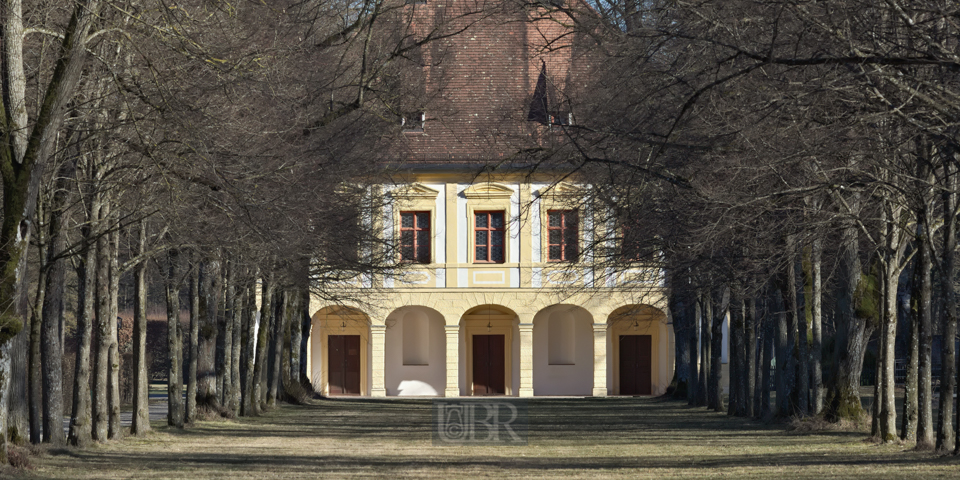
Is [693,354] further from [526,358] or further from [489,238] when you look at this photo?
[489,238]

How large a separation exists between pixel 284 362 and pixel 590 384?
16491 millimetres

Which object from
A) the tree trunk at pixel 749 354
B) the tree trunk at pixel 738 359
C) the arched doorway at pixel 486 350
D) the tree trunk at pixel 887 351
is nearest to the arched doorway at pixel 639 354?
the arched doorway at pixel 486 350

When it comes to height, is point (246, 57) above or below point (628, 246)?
above

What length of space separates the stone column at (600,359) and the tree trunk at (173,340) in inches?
1039

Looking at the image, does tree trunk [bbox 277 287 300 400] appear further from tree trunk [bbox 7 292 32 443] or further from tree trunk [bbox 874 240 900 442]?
tree trunk [bbox 874 240 900 442]

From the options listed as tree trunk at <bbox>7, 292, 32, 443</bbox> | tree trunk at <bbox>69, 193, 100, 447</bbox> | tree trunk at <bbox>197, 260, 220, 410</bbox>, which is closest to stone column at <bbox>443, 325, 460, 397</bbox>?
tree trunk at <bbox>197, 260, 220, 410</bbox>

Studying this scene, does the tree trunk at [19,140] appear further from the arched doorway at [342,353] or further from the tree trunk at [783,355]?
the arched doorway at [342,353]

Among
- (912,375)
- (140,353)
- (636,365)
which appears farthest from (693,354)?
(140,353)

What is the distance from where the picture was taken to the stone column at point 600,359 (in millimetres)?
46219

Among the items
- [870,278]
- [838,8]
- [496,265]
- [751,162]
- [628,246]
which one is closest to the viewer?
[838,8]

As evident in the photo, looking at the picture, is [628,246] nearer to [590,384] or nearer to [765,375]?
[765,375]

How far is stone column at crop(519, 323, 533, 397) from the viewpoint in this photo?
151 ft

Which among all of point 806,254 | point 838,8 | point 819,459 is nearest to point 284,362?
point 806,254

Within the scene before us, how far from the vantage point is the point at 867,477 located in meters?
12.5
